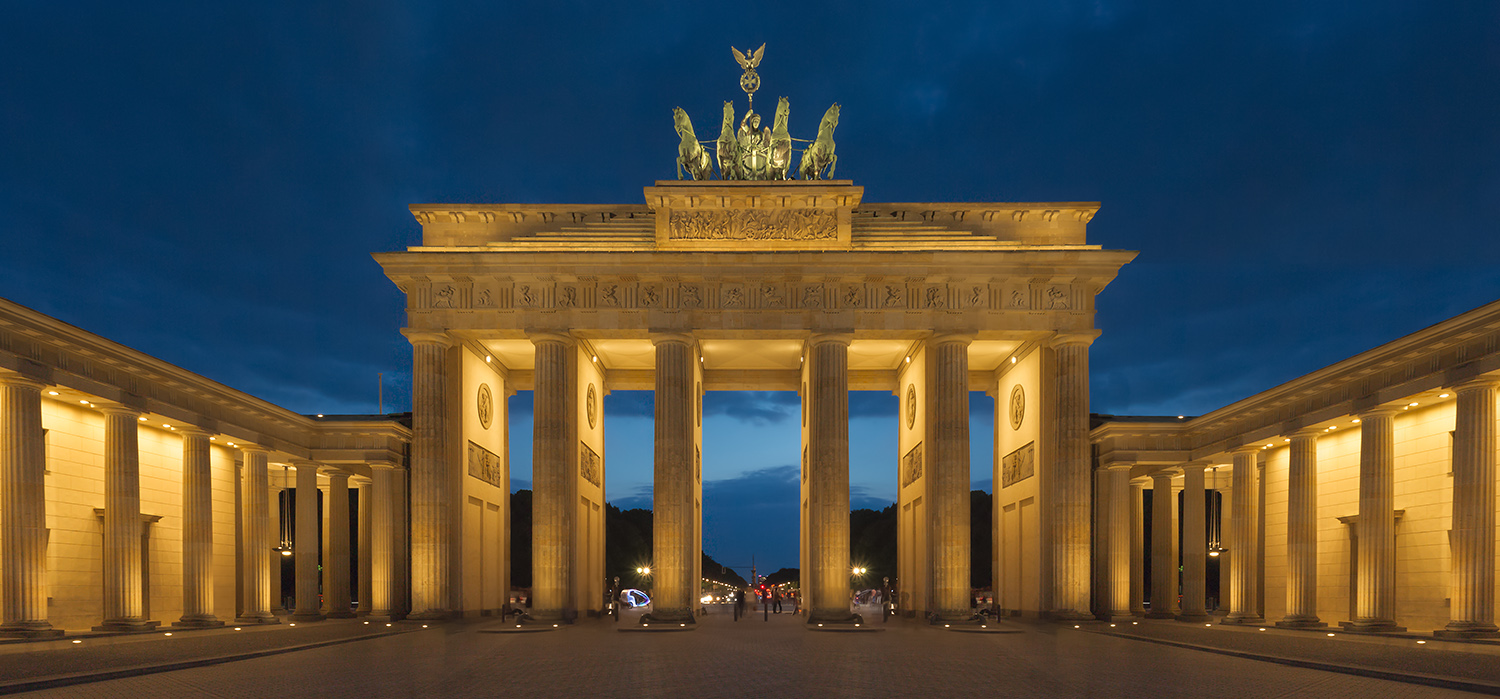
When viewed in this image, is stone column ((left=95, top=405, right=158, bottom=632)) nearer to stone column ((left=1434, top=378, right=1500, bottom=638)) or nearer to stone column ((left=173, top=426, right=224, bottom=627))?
stone column ((left=173, top=426, right=224, bottom=627))

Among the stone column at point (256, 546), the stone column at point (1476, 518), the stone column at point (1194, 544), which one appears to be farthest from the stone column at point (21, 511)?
the stone column at point (1194, 544)

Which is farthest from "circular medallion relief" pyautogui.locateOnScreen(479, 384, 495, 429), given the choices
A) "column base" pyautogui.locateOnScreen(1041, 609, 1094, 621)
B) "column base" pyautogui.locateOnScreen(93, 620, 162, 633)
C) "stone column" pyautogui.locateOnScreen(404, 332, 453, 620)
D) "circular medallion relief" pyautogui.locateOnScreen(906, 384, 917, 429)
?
"column base" pyautogui.locateOnScreen(1041, 609, 1094, 621)

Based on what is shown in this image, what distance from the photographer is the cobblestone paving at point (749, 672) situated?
1545 cm

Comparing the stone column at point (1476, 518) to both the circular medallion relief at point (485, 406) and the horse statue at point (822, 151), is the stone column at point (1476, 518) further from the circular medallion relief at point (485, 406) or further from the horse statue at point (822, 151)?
the circular medallion relief at point (485, 406)

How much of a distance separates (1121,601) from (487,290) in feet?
84.5

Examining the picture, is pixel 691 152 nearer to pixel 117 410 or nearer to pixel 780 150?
pixel 780 150

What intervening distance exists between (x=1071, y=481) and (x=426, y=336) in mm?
24185

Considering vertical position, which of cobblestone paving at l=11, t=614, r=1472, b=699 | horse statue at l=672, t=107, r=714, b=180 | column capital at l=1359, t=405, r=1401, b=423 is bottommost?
cobblestone paving at l=11, t=614, r=1472, b=699

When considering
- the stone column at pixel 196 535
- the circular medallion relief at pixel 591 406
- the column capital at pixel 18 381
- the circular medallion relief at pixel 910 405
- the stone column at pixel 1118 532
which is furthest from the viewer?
the circular medallion relief at pixel 910 405

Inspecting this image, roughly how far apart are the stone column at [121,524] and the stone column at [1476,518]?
113 ft

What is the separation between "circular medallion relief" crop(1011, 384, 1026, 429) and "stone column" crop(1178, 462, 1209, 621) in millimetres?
6380

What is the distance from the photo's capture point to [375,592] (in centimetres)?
3912

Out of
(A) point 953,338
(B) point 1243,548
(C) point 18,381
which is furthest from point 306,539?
(B) point 1243,548

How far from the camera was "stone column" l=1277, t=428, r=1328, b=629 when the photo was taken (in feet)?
107
